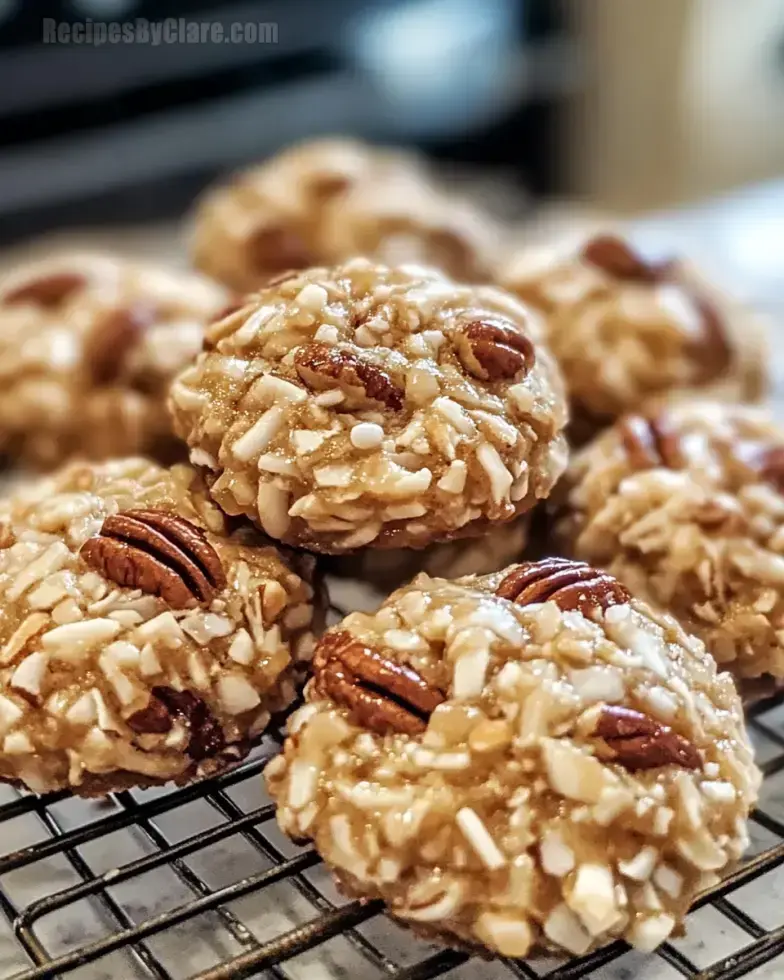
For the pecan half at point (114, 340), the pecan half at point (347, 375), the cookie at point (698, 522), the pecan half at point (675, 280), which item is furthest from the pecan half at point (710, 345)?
the pecan half at point (114, 340)

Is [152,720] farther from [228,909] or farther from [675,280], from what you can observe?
[675,280]

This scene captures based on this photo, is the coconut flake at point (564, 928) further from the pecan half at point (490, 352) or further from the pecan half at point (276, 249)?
the pecan half at point (276, 249)

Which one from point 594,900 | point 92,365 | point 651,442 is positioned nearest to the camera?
point 594,900

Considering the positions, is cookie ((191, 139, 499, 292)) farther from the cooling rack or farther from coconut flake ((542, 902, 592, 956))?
coconut flake ((542, 902, 592, 956))

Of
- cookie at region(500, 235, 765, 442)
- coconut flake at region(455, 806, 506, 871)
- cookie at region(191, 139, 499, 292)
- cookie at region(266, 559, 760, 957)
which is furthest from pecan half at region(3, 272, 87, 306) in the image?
coconut flake at region(455, 806, 506, 871)

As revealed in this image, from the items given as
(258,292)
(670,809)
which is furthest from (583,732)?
(258,292)

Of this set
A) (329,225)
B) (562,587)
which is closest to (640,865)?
(562,587)
